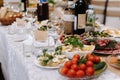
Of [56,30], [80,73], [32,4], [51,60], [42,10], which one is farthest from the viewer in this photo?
[32,4]

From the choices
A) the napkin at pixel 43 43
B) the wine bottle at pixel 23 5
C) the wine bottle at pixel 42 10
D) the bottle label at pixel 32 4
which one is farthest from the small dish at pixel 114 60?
the wine bottle at pixel 23 5

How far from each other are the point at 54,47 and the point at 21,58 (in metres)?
0.18

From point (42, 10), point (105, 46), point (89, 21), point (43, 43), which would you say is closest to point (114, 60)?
point (105, 46)

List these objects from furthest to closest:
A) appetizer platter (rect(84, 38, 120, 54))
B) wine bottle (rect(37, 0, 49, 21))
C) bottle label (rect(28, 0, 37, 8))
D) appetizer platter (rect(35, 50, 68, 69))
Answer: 1. bottle label (rect(28, 0, 37, 8))
2. wine bottle (rect(37, 0, 49, 21))
3. appetizer platter (rect(84, 38, 120, 54))
4. appetizer platter (rect(35, 50, 68, 69))

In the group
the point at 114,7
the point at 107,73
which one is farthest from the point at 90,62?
the point at 114,7

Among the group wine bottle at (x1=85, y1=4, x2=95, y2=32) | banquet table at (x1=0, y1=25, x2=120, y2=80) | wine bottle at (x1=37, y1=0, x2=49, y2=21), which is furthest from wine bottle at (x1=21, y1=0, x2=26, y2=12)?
wine bottle at (x1=85, y1=4, x2=95, y2=32)

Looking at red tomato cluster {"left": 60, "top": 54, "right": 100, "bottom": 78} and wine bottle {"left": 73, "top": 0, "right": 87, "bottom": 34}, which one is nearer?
red tomato cluster {"left": 60, "top": 54, "right": 100, "bottom": 78}

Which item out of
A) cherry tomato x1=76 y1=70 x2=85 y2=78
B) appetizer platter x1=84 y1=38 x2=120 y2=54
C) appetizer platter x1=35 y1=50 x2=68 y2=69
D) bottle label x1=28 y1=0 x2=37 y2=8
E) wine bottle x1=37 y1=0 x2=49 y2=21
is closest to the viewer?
cherry tomato x1=76 y1=70 x2=85 y2=78

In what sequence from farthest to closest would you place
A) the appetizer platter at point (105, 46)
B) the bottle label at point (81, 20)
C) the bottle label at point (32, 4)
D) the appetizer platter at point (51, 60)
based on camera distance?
1. the bottle label at point (32, 4)
2. the bottle label at point (81, 20)
3. the appetizer platter at point (105, 46)
4. the appetizer platter at point (51, 60)

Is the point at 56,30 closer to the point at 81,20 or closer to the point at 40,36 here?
the point at 81,20

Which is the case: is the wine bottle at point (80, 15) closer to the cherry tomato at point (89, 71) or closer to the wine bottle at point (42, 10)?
the wine bottle at point (42, 10)

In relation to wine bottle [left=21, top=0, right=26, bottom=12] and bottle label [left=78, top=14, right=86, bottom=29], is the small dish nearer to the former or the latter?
bottle label [left=78, top=14, right=86, bottom=29]

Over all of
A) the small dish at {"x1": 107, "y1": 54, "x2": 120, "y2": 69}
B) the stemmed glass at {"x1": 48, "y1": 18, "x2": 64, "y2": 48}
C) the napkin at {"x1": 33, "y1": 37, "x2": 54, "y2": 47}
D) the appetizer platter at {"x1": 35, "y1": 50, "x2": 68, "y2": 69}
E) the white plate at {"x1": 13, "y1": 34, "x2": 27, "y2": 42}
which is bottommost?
the white plate at {"x1": 13, "y1": 34, "x2": 27, "y2": 42}

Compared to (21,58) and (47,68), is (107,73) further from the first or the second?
(21,58)
